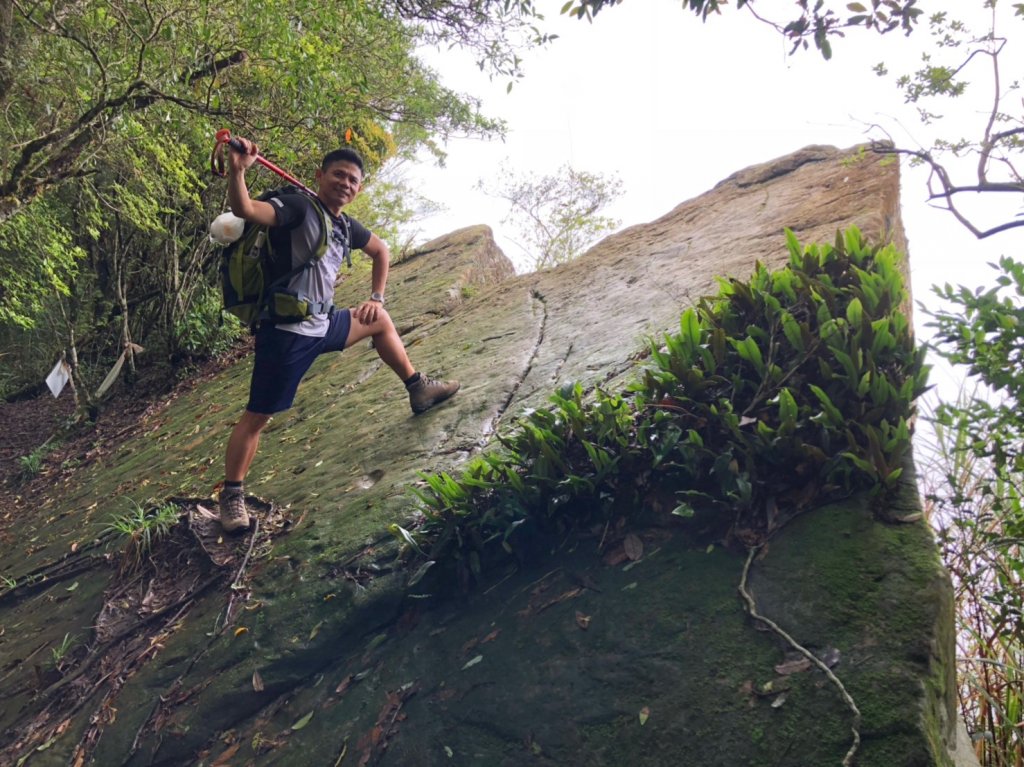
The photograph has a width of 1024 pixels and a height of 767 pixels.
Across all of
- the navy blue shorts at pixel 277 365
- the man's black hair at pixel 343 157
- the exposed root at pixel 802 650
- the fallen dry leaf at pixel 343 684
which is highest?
the man's black hair at pixel 343 157

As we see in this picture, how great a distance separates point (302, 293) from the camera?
379 centimetres

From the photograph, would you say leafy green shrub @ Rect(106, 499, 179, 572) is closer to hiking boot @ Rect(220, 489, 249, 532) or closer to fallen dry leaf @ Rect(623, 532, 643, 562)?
hiking boot @ Rect(220, 489, 249, 532)

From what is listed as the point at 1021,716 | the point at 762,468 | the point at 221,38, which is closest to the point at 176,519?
the point at 762,468

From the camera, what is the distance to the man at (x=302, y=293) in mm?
3531

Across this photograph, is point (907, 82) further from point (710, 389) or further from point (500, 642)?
point (500, 642)

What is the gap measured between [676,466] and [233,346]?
29.5 feet

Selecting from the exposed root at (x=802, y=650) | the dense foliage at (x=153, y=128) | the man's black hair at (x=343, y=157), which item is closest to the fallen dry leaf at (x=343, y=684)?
the exposed root at (x=802, y=650)

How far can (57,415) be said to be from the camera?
10953mm

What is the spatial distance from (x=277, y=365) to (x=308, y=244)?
68 centimetres

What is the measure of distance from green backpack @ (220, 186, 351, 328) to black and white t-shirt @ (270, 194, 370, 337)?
0.03 m

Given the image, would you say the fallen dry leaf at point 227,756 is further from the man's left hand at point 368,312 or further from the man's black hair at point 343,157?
the man's black hair at point 343,157

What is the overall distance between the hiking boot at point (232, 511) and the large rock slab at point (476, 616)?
12 cm

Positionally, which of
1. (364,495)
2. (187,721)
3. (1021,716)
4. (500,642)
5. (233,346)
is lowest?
(1021,716)

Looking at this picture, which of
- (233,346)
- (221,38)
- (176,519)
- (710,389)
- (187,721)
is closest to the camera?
(710,389)
